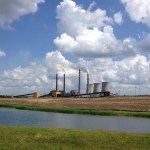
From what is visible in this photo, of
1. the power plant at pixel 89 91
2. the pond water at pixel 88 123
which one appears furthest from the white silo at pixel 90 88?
the pond water at pixel 88 123

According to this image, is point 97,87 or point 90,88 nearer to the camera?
point 97,87

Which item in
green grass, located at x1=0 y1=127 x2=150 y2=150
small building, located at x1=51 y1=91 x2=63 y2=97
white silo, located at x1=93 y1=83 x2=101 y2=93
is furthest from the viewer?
small building, located at x1=51 y1=91 x2=63 y2=97

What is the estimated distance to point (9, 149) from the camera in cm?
1781

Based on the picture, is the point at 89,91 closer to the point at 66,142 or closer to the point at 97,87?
the point at 97,87

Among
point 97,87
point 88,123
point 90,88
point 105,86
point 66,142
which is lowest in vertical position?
point 88,123

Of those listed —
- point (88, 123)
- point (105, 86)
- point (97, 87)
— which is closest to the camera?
point (88, 123)

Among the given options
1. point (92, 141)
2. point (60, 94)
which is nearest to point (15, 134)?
point (92, 141)

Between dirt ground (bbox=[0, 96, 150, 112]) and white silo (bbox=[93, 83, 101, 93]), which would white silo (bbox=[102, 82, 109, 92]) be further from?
dirt ground (bbox=[0, 96, 150, 112])

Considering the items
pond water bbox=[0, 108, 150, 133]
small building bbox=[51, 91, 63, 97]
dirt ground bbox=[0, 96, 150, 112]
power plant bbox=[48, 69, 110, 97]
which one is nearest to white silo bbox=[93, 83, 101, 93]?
power plant bbox=[48, 69, 110, 97]

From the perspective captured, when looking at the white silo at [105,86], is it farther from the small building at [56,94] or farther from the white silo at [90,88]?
the small building at [56,94]

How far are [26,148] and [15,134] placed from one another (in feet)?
18.7

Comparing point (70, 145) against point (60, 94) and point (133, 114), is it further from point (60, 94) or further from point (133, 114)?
point (60, 94)

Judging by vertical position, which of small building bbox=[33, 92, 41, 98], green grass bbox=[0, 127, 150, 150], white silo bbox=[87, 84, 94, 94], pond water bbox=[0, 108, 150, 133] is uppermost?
white silo bbox=[87, 84, 94, 94]

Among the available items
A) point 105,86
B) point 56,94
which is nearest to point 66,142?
point 105,86
